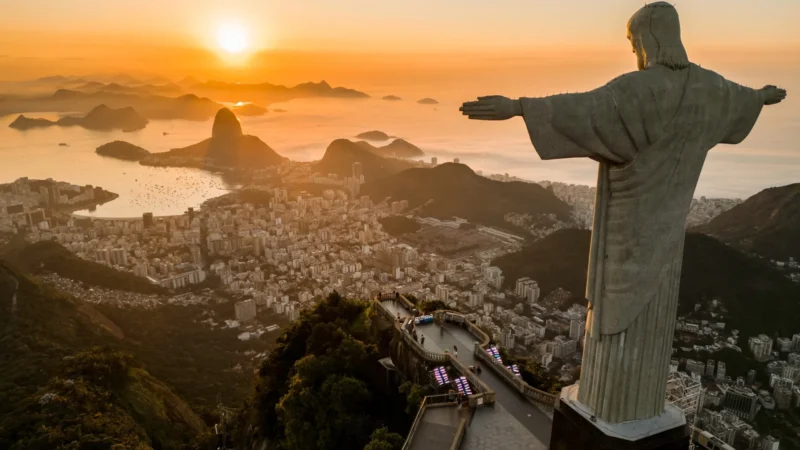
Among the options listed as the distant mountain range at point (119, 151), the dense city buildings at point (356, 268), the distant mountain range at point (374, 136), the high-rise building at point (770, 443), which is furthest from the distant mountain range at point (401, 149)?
the high-rise building at point (770, 443)

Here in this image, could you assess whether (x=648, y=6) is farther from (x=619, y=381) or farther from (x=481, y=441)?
(x=481, y=441)

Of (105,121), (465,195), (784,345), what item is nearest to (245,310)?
(784,345)

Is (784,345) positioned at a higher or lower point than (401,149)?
lower

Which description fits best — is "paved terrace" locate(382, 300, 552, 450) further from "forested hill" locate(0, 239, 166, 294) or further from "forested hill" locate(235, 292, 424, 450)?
"forested hill" locate(0, 239, 166, 294)

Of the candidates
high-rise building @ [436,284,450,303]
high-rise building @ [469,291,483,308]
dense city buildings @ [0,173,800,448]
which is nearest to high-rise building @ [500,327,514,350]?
dense city buildings @ [0,173,800,448]

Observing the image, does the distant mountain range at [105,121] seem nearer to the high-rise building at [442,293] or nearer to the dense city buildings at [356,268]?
the dense city buildings at [356,268]

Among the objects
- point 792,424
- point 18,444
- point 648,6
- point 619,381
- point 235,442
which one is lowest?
point 792,424

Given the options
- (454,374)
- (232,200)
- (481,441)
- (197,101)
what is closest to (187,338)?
(454,374)

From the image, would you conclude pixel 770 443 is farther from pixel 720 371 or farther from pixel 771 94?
pixel 771 94
